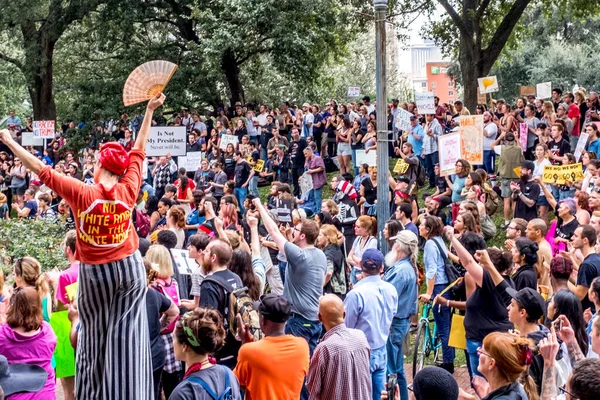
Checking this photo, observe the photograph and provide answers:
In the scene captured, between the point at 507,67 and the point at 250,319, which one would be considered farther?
the point at 507,67

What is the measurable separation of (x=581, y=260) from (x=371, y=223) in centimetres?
282

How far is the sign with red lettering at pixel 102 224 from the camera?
5.50 meters

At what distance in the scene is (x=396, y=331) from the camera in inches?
356

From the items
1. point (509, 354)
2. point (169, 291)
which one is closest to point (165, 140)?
point (169, 291)

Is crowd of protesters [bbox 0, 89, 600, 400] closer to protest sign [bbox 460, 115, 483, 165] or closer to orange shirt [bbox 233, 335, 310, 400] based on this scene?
orange shirt [bbox 233, 335, 310, 400]

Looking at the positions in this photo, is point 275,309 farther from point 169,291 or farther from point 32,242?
point 32,242

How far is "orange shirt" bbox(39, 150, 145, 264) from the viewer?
550 cm

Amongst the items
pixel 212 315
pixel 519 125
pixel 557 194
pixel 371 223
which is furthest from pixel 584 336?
pixel 519 125

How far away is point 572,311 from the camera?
22.4ft

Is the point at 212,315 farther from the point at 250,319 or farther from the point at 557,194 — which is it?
the point at 557,194

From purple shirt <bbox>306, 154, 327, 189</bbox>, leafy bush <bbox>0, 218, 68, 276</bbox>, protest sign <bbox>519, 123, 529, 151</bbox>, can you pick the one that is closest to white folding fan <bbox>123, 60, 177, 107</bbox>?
leafy bush <bbox>0, 218, 68, 276</bbox>

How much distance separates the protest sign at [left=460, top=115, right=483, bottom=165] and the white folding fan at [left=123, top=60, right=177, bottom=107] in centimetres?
1148

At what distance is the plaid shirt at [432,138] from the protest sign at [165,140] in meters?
5.78

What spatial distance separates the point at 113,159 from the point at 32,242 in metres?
8.72
